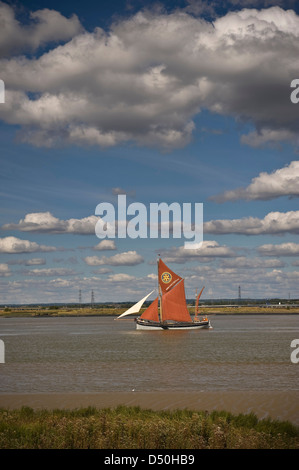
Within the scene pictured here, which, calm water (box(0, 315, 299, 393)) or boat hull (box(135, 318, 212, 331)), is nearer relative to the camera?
calm water (box(0, 315, 299, 393))

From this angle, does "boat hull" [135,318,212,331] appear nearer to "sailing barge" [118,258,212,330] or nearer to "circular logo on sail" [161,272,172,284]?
"sailing barge" [118,258,212,330]

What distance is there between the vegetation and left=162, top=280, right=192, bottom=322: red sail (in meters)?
84.9

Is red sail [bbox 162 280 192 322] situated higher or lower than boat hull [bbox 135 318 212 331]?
higher

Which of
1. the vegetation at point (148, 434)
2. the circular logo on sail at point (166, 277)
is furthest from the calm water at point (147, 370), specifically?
the circular logo on sail at point (166, 277)

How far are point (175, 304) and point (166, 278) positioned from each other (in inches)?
253

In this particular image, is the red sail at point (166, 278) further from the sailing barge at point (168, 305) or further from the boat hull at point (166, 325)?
the boat hull at point (166, 325)

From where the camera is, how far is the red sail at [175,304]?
106312 mm

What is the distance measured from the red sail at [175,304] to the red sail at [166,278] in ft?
3.01

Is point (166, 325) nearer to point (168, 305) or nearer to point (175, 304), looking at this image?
point (168, 305)

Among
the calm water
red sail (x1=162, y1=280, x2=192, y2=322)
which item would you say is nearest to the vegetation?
the calm water

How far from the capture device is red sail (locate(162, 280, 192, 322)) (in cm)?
10631
